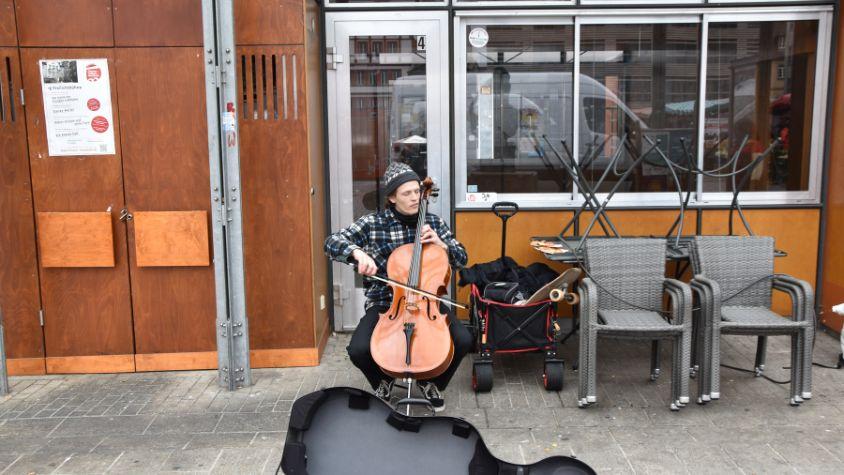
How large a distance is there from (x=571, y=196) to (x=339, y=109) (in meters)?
2.07

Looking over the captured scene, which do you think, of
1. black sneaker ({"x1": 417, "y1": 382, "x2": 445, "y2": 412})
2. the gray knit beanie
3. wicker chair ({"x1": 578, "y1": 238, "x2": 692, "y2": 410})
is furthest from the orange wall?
the gray knit beanie

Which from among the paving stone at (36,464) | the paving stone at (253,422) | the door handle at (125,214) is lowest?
the paving stone at (36,464)

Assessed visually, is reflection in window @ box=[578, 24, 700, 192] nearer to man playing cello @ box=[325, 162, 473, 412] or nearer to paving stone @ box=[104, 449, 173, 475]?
man playing cello @ box=[325, 162, 473, 412]

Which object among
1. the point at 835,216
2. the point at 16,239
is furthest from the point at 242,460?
the point at 835,216

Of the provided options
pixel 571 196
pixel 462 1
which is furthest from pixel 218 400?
pixel 462 1

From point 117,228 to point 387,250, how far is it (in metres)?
2.01

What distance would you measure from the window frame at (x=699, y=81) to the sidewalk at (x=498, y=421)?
4.41ft

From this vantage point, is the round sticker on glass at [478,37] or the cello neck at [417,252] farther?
the round sticker on glass at [478,37]

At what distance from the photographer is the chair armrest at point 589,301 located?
4.18 m

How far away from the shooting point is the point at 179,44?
475 cm

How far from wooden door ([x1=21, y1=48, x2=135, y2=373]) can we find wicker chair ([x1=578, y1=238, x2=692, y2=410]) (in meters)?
3.23

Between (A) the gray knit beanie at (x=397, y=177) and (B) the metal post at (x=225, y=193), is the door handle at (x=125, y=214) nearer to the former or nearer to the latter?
(B) the metal post at (x=225, y=193)

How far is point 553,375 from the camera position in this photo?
4535 mm

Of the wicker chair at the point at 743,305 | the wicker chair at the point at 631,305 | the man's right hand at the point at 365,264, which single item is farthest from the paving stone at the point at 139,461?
the wicker chair at the point at 743,305
